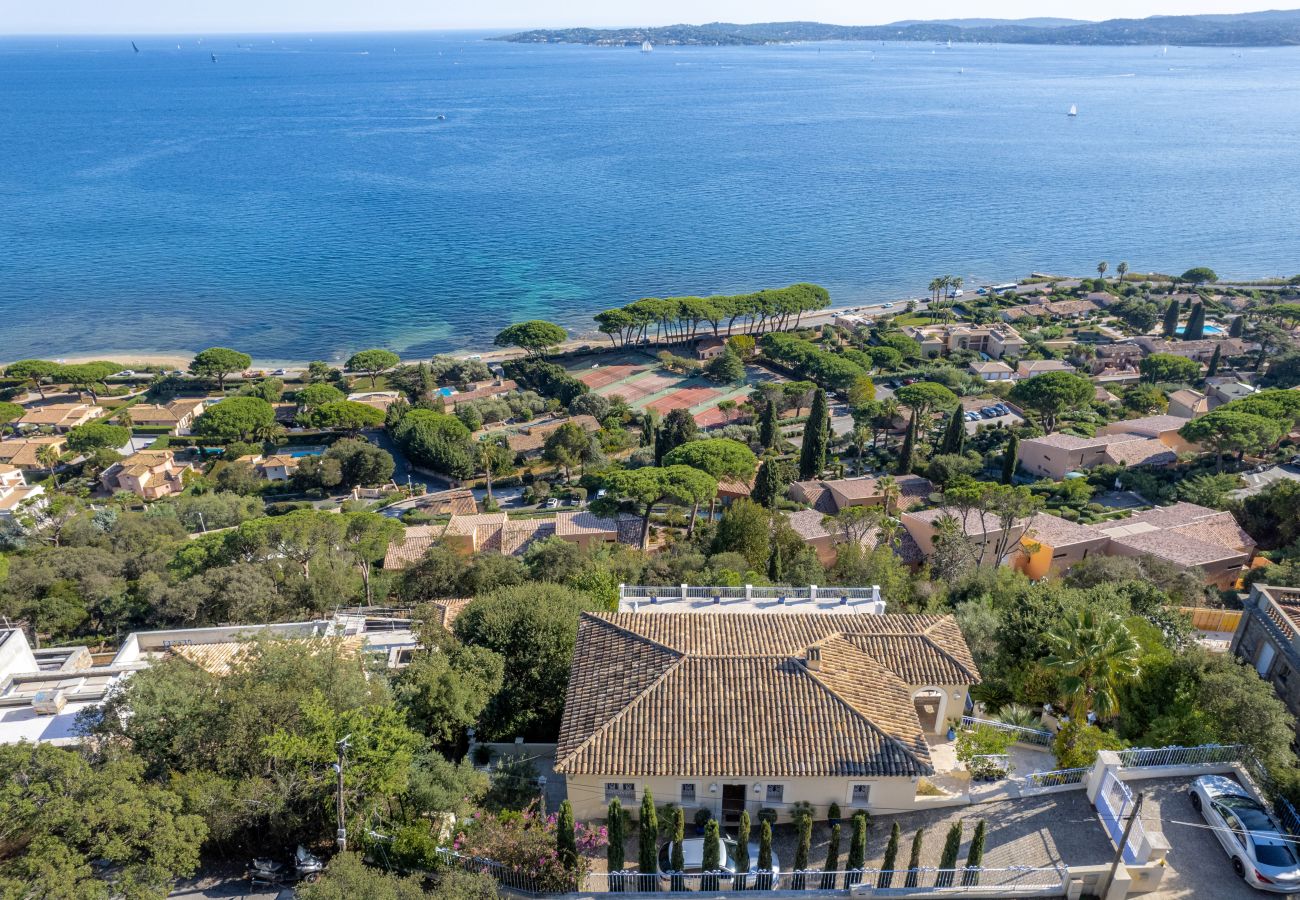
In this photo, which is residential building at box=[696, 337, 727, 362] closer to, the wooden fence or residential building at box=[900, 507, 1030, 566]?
residential building at box=[900, 507, 1030, 566]

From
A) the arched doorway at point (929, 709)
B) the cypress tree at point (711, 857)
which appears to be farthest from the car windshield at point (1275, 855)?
the cypress tree at point (711, 857)

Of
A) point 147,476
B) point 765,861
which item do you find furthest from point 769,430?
point 765,861

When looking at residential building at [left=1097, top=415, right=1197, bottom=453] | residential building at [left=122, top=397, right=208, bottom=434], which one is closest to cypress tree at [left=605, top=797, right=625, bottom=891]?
residential building at [left=1097, top=415, right=1197, bottom=453]

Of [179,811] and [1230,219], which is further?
[1230,219]

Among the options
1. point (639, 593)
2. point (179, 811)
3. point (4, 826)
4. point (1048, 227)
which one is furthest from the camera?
point (1048, 227)

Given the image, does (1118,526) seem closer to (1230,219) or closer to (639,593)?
(639,593)

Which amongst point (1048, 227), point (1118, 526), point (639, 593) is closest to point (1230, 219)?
point (1048, 227)
